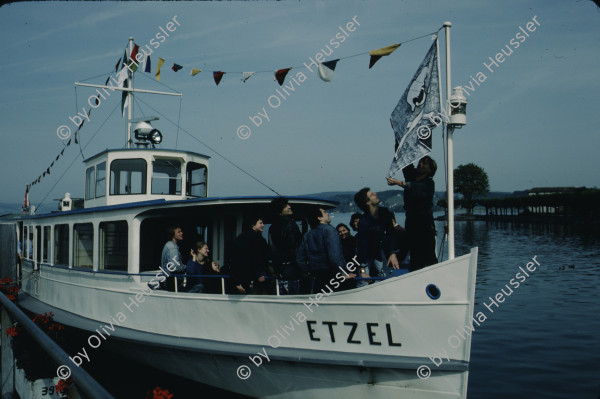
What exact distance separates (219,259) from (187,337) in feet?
5.52

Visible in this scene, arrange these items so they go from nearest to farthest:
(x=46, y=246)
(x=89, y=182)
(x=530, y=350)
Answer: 1. (x=89, y=182)
2. (x=530, y=350)
3. (x=46, y=246)

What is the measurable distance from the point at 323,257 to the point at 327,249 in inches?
5.0

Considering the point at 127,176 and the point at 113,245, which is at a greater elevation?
the point at 127,176

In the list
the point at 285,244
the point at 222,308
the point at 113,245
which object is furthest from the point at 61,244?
the point at 285,244

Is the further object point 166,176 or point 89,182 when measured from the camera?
point 89,182

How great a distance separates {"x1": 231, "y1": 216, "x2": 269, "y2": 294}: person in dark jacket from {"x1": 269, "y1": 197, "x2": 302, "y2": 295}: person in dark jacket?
21 cm

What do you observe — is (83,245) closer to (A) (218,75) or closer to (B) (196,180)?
(B) (196,180)

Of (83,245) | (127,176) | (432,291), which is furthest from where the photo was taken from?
(127,176)

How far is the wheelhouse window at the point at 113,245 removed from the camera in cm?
845

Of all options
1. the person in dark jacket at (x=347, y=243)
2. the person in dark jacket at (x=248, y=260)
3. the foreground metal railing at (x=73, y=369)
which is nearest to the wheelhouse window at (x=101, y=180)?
the person in dark jacket at (x=248, y=260)

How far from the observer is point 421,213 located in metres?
5.97

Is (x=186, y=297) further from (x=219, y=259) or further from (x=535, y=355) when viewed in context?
(x=535, y=355)

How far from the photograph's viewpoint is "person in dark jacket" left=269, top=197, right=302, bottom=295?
667 cm

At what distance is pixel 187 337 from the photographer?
7.53m
